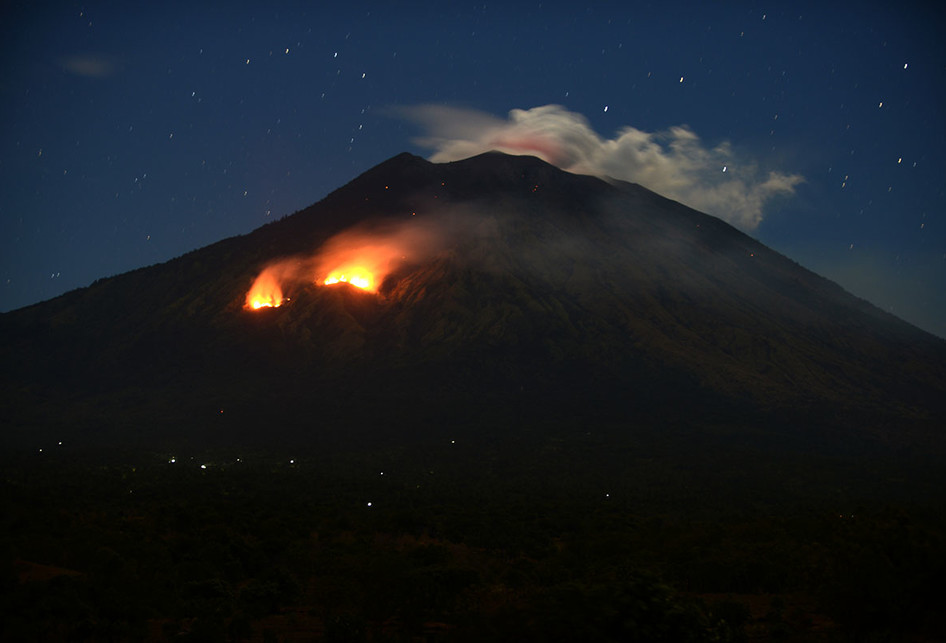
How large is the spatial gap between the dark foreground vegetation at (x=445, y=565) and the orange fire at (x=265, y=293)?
75.5m

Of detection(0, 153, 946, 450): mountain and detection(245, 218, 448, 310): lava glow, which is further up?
detection(245, 218, 448, 310): lava glow

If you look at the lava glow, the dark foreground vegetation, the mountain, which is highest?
the lava glow

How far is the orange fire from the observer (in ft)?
408

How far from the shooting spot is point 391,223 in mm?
153500

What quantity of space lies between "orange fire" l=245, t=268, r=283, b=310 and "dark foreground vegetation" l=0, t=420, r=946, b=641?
7549cm

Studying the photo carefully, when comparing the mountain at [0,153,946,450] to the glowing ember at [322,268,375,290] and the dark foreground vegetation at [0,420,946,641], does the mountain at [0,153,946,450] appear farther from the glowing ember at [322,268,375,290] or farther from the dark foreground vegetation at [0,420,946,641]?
the dark foreground vegetation at [0,420,946,641]

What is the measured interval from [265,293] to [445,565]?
114 meters

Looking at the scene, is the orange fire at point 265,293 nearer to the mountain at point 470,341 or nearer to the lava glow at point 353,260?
the lava glow at point 353,260

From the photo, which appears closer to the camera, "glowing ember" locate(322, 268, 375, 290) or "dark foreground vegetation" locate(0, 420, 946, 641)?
"dark foreground vegetation" locate(0, 420, 946, 641)

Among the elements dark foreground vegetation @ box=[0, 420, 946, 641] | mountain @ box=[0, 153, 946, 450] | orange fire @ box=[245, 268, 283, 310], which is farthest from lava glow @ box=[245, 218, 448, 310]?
dark foreground vegetation @ box=[0, 420, 946, 641]

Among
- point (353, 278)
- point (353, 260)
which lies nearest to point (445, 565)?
point (353, 278)

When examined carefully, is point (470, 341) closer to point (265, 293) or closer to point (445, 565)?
point (265, 293)

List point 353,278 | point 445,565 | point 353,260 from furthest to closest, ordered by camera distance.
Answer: point 353,260, point 353,278, point 445,565

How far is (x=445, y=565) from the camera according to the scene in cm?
2102
